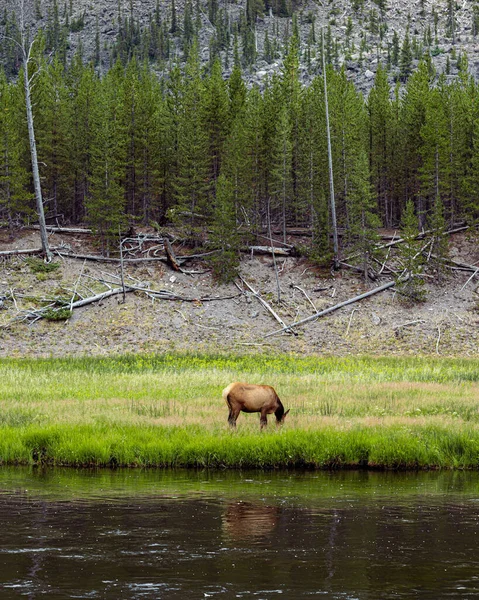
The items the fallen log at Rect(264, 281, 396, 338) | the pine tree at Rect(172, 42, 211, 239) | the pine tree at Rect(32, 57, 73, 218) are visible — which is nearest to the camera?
the fallen log at Rect(264, 281, 396, 338)

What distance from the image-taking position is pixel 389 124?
55.3 meters

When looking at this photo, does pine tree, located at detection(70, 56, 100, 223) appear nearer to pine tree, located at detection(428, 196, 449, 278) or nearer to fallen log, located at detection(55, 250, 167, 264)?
fallen log, located at detection(55, 250, 167, 264)

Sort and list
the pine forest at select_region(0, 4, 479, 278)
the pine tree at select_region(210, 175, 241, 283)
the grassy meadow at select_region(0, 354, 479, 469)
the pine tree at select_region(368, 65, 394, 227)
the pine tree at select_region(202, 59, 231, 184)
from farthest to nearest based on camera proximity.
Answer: the pine tree at select_region(368, 65, 394, 227)
the pine tree at select_region(202, 59, 231, 184)
the pine forest at select_region(0, 4, 479, 278)
the pine tree at select_region(210, 175, 241, 283)
the grassy meadow at select_region(0, 354, 479, 469)

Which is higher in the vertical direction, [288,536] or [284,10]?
[284,10]

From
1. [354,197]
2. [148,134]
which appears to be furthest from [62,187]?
[354,197]

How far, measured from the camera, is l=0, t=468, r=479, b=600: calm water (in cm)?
799

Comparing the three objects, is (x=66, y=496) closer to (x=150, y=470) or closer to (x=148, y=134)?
(x=150, y=470)

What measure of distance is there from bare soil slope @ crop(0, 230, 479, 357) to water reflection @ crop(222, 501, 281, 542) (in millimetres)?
25544

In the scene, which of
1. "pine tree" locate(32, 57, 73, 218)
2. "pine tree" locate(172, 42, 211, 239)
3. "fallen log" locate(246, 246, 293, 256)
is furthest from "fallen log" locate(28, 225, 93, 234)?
"fallen log" locate(246, 246, 293, 256)

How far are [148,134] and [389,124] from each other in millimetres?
16906

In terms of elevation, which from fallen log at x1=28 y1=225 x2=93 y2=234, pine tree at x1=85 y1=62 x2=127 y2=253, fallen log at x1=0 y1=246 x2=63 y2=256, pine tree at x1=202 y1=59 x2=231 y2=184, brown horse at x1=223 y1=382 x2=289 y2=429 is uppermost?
pine tree at x1=202 y1=59 x2=231 y2=184

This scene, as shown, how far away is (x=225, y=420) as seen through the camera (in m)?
17.5

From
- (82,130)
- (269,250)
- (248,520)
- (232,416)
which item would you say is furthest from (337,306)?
(248,520)

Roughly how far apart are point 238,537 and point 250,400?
23.4 ft
